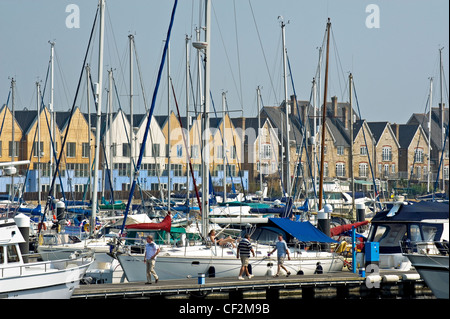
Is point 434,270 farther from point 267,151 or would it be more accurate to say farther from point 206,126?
point 267,151

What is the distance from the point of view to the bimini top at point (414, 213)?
30969mm

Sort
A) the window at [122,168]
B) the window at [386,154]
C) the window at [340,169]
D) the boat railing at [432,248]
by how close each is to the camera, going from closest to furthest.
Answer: the boat railing at [432,248], the window at [122,168], the window at [340,169], the window at [386,154]

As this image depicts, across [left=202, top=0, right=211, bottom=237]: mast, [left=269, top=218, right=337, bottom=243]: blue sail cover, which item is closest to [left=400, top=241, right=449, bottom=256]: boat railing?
[left=269, top=218, right=337, bottom=243]: blue sail cover

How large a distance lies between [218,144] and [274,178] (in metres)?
8.77

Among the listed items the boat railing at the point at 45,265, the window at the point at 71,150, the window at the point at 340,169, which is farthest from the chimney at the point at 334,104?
the boat railing at the point at 45,265

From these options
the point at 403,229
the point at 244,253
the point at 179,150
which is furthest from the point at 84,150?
the point at 244,253

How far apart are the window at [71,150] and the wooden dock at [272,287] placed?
63.0m

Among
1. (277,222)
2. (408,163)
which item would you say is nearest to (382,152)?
(408,163)

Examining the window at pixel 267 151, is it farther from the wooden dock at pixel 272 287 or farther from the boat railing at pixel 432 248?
the boat railing at pixel 432 248

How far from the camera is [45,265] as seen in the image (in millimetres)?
25078

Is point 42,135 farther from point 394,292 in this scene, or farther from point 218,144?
point 394,292

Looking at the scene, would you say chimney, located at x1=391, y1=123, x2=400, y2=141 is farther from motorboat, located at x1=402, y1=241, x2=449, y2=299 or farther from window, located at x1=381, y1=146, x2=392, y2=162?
motorboat, located at x1=402, y1=241, x2=449, y2=299

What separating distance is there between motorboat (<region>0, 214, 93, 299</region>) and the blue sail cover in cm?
950

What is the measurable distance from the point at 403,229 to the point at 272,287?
645 centimetres
